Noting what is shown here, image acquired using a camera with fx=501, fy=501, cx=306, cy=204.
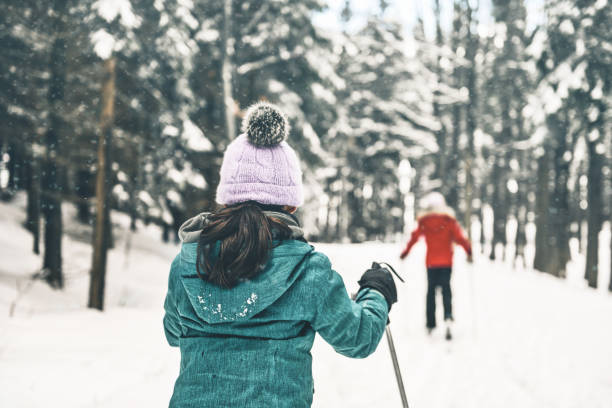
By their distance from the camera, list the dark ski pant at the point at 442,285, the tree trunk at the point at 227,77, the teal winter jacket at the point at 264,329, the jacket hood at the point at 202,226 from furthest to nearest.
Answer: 1. the tree trunk at the point at 227,77
2. the dark ski pant at the point at 442,285
3. the jacket hood at the point at 202,226
4. the teal winter jacket at the point at 264,329

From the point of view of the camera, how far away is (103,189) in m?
11.1

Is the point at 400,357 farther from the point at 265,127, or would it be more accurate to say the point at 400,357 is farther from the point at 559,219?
the point at 559,219

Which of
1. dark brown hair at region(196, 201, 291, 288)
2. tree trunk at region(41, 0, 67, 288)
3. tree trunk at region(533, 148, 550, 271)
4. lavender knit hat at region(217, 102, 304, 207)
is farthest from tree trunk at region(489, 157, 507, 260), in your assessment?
dark brown hair at region(196, 201, 291, 288)

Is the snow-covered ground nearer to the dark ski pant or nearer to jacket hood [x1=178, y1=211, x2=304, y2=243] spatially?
the dark ski pant

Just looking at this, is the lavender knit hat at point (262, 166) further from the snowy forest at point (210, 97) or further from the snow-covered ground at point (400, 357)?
the snowy forest at point (210, 97)

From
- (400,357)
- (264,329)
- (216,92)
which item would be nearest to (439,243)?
(400,357)

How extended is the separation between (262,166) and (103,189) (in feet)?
33.4

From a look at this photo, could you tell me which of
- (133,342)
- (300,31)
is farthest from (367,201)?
(133,342)

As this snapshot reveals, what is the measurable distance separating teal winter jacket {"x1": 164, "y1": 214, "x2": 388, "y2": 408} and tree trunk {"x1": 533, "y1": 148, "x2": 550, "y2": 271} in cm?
1987

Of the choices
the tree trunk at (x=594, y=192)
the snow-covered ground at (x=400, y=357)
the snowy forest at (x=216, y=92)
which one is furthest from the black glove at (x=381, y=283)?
the tree trunk at (x=594, y=192)

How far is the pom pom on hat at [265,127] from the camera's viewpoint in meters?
1.98

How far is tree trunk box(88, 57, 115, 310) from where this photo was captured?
11.1 metres

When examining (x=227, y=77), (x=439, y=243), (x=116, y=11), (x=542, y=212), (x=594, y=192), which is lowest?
(x=439, y=243)

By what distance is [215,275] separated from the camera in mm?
1674
